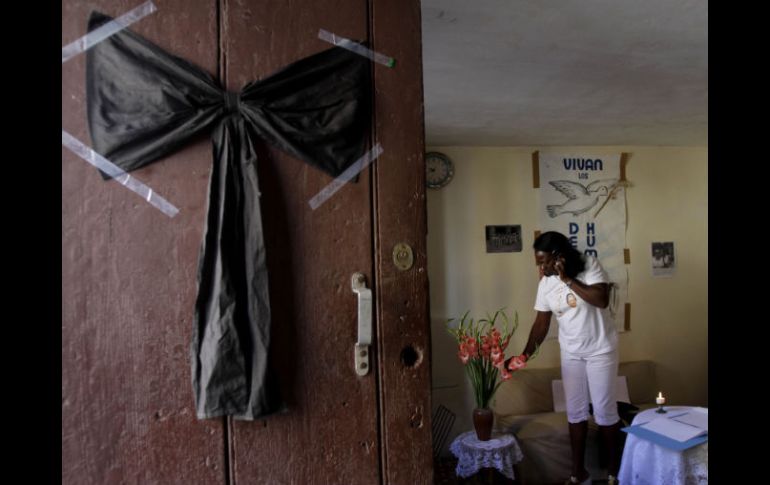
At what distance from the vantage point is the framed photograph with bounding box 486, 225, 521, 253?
450 cm

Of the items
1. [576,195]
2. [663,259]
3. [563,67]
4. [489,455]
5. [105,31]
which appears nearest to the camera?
[105,31]

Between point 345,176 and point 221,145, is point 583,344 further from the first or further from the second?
point 221,145

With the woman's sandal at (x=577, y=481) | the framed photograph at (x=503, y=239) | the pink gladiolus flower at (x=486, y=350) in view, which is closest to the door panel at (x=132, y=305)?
the pink gladiolus flower at (x=486, y=350)

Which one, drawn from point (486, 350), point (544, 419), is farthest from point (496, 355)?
point (544, 419)

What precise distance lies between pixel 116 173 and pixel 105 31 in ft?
1.07

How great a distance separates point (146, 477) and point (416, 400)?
67 centimetres

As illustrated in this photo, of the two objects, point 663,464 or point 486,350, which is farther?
point 486,350

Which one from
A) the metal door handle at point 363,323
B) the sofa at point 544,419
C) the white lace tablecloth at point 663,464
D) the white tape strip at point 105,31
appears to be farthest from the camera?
the sofa at point 544,419

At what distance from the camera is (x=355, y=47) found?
1221 millimetres

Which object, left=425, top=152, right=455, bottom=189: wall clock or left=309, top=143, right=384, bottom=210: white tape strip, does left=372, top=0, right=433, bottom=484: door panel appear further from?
left=425, top=152, right=455, bottom=189: wall clock

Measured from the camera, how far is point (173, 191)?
1124 millimetres

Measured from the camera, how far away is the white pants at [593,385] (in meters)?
3.17

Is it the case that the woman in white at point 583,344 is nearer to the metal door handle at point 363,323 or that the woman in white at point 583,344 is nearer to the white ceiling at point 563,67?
the white ceiling at point 563,67

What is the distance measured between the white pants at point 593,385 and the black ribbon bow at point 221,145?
A: 2715 millimetres
